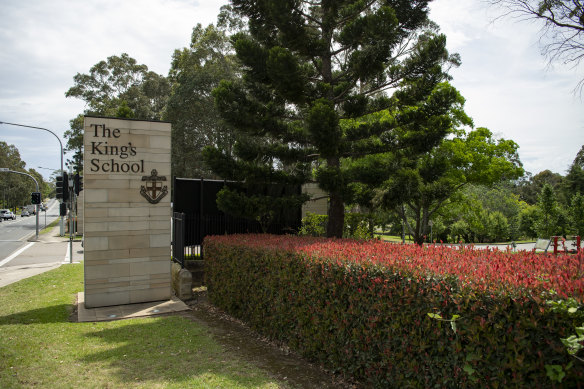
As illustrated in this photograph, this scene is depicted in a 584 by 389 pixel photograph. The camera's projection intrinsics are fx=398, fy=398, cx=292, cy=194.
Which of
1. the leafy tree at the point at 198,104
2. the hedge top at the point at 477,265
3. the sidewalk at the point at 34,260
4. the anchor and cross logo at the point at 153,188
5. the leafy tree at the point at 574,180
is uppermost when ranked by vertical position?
the leafy tree at the point at 198,104

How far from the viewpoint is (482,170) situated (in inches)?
716

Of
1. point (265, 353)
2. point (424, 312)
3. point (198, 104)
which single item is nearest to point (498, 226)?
→ point (198, 104)

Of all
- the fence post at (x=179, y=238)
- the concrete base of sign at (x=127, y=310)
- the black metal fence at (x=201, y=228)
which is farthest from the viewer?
the black metal fence at (x=201, y=228)

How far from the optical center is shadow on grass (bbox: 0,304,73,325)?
21.8 feet

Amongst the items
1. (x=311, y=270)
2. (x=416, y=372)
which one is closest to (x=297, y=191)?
(x=311, y=270)

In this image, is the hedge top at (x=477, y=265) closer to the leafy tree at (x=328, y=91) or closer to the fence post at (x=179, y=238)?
the leafy tree at (x=328, y=91)

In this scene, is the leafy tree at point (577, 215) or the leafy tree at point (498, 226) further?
the leafy tree at point (498, 226)

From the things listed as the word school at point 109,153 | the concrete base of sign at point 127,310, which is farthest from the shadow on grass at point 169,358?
the word school at point 109,153

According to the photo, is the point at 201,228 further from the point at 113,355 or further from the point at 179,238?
the point at 113,355

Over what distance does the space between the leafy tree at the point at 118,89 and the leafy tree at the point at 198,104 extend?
8183 mm

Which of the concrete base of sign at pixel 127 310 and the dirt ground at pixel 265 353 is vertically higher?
the concrete base of sign at pixel 127 310

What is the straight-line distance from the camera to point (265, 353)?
5.48 meters

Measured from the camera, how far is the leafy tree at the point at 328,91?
8164 millimetres

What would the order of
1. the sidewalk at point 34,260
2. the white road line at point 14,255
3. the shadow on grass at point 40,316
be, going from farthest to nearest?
1. the white road line at point 14,255
2. the sidewalk at point 34,260
3. the shadow on grass at point 40,316
